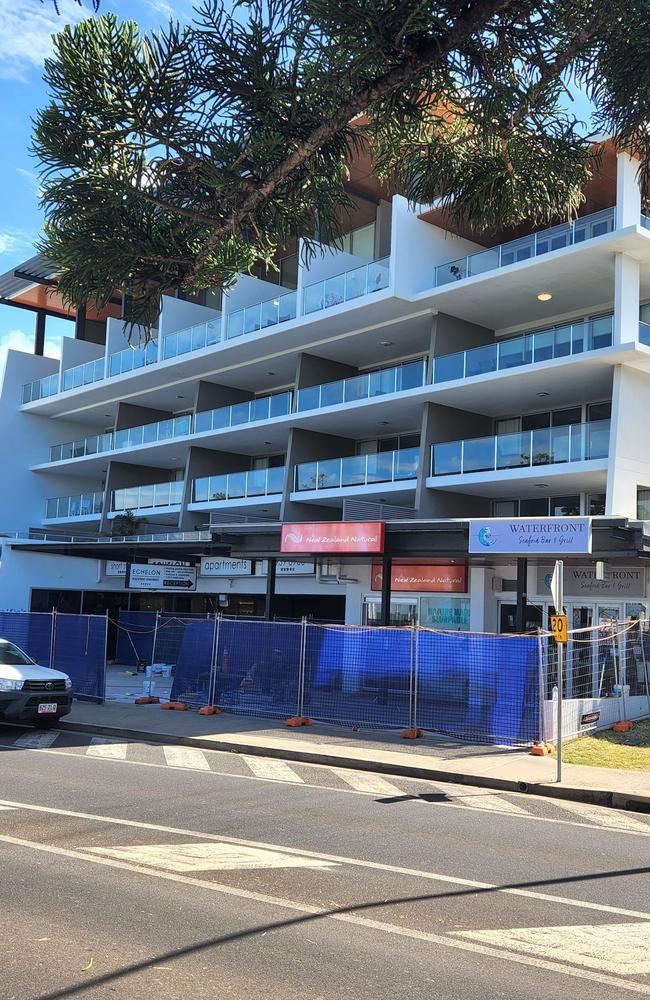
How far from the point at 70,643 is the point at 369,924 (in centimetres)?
1645

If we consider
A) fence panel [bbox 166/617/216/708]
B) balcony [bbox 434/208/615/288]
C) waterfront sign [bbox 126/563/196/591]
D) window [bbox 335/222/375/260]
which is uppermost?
window [bbox 335/222/375/260]

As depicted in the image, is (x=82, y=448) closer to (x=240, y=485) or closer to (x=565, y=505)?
(x=240, y=485)

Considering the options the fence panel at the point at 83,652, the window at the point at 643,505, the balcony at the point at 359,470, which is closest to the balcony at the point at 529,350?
the balcony at the point at 359,470

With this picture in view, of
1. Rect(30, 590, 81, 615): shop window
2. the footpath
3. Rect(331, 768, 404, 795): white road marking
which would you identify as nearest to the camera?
Rect(331, 768, 404, 795): white road marking

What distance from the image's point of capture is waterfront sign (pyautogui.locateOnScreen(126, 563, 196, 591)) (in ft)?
98.9

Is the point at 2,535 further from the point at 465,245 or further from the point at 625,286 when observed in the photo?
the point at 625,286

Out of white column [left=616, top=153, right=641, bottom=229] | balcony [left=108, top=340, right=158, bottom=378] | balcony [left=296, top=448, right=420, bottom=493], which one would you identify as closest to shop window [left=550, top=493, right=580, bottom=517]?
balcony [left=296, top=448, right=420, bottom=493]

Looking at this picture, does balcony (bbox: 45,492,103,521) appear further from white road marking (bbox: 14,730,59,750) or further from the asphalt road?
the asphalt road

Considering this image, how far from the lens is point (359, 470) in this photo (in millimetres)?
28312

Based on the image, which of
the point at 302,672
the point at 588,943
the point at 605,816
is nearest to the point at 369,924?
the point at 588,943

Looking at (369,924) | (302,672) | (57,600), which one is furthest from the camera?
(57,600)

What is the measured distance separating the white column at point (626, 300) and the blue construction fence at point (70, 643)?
1414cm

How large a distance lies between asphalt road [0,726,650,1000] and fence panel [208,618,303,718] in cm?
642

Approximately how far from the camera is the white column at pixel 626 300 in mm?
22172
